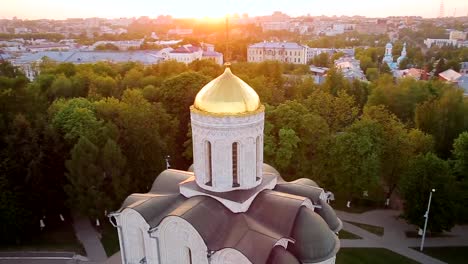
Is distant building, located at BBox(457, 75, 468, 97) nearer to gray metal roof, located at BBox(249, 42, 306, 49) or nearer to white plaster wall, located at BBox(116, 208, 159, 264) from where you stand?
gray metal roof, located at BBox(249, 42, 306, 49)

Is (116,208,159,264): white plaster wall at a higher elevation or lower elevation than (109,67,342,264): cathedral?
lower

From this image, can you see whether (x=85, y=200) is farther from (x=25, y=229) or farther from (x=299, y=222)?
(x=299, y=222)

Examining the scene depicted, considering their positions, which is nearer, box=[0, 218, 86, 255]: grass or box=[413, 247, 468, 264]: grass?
box=[413, 247, 468, 264]: grass

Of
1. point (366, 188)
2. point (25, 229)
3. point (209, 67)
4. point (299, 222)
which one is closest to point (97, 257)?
point (25, 229)

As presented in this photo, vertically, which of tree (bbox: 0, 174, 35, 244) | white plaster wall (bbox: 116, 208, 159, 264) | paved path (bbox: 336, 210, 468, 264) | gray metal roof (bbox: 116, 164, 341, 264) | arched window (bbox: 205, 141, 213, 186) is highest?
arched window (bbox: 205, 141, 213, 186)

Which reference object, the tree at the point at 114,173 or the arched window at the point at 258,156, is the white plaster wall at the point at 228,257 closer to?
the arched window at the point at 258,156

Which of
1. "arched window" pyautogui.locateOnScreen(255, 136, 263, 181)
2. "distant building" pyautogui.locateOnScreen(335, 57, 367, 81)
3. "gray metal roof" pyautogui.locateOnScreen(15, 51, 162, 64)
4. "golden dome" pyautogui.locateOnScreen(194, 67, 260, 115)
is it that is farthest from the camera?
"gray metal roof" pyautogui.locateOnScreen(15, 51, 162, 64)

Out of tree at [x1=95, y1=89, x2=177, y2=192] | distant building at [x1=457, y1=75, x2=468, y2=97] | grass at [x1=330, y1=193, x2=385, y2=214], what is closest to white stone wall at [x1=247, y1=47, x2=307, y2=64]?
distant building at [x1=457, y1=75, x2=468, y2=97]

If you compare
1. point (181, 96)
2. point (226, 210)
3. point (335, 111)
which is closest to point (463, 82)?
point (335, 111)

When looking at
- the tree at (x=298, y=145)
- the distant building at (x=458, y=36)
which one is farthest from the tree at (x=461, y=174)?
the distant building at (x=458, y=36)
